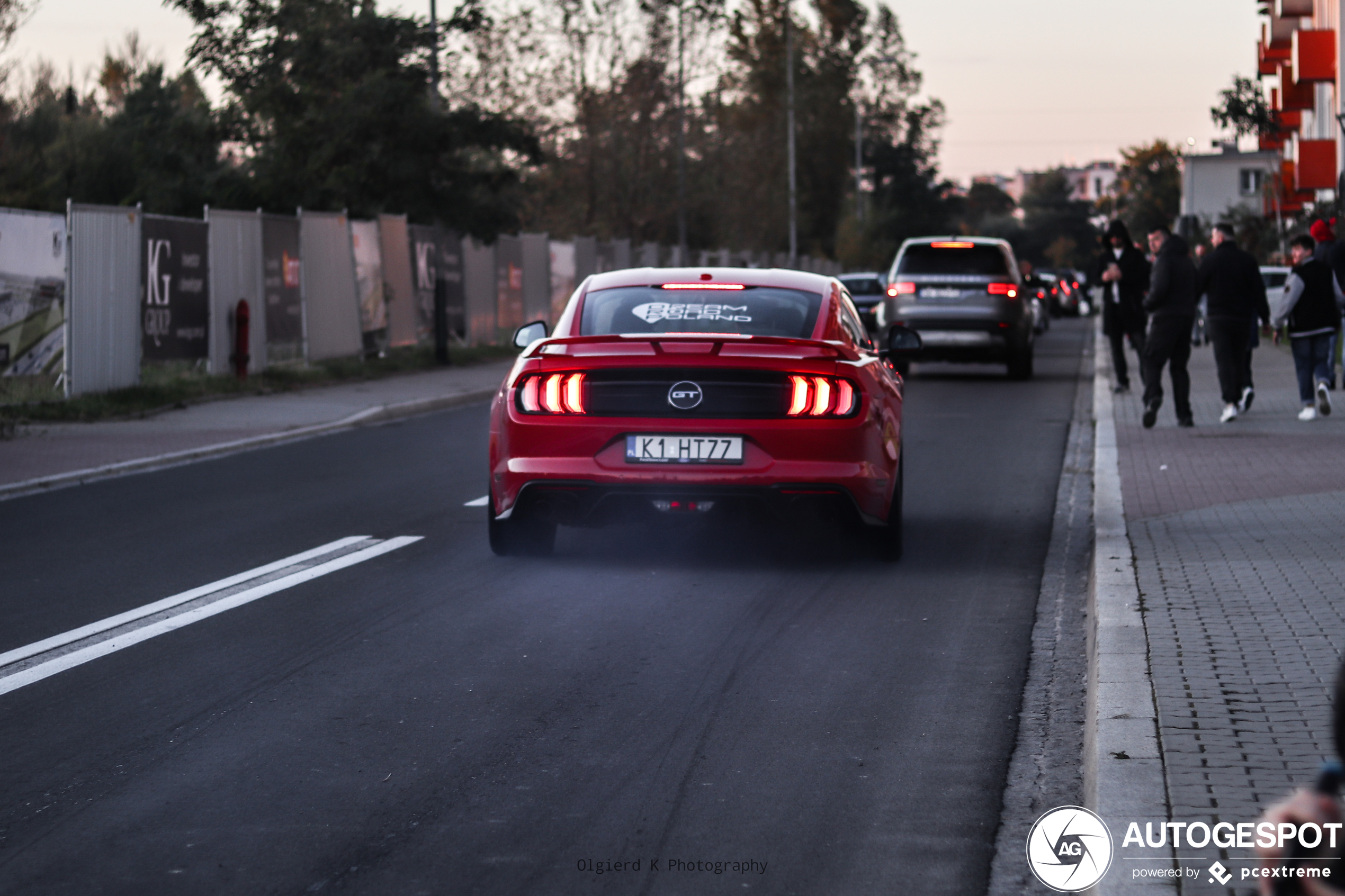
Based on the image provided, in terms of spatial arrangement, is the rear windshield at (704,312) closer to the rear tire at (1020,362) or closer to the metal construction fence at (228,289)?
the metal construction fence at (228,289)

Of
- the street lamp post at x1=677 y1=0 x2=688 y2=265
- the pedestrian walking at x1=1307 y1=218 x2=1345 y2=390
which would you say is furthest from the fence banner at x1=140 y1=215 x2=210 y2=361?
the street lamp post at x1=677 y1=0 x2=688 y2=265

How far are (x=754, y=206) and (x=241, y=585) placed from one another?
61861mm

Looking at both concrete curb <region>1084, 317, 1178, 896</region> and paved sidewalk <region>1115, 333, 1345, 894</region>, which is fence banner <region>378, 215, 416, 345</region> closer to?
paved sidewalk <region>1115, 333, 1345, 894</region>

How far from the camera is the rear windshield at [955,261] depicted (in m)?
24.3

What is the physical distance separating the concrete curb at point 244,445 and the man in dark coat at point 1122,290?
7.84 meters

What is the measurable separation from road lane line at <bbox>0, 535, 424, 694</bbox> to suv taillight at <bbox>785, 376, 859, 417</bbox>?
242 centimetres

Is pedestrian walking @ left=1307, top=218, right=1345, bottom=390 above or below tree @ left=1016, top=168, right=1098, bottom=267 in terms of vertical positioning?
below

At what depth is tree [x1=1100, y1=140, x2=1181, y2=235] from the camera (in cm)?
13012

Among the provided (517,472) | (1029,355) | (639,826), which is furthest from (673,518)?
(1029,355)

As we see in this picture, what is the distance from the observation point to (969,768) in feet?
16.8

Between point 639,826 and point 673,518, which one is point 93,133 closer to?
point 673,518

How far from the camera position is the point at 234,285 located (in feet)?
74.1

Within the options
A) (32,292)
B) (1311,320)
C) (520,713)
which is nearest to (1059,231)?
(1311,320)

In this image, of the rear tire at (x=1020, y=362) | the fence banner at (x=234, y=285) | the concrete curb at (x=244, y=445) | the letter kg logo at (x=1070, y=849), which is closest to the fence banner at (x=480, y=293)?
the fence banner at (x=234, y=285)
